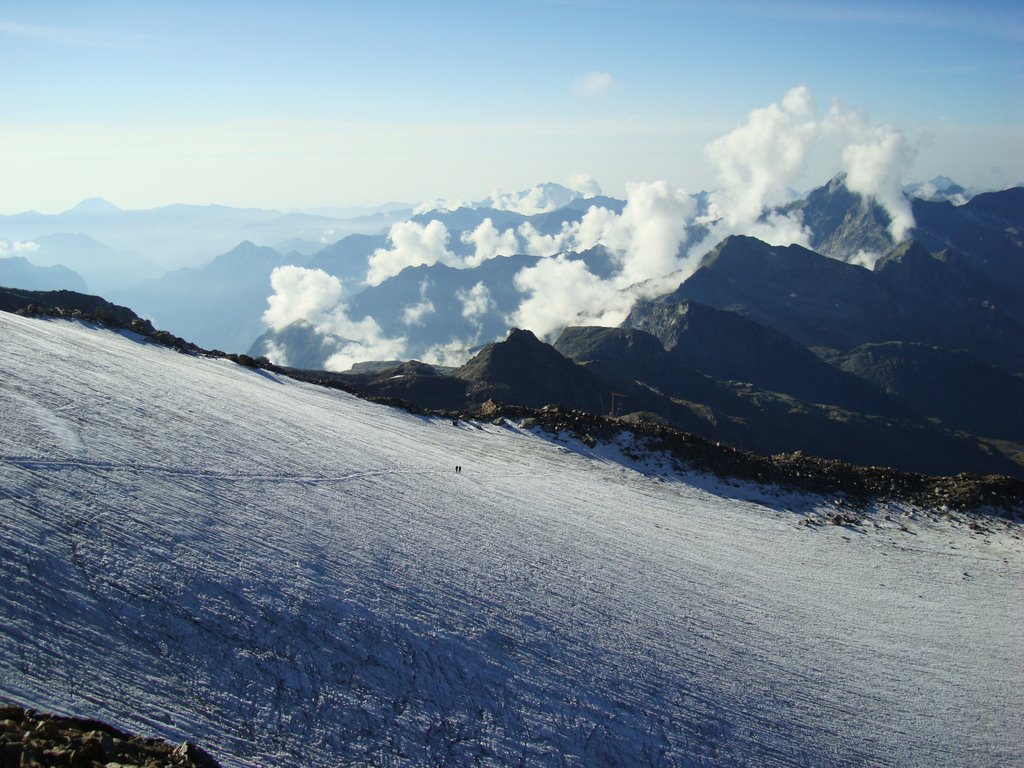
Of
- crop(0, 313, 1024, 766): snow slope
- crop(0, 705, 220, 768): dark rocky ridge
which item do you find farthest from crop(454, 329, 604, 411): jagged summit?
crop(0, 705, 220, 768): dark rocky ridge

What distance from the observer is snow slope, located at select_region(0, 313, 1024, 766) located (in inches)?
355

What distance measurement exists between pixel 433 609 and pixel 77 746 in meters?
6.24

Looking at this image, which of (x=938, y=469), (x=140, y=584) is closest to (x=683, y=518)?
(x=140, y=584)

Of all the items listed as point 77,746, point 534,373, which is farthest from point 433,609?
point 534,373

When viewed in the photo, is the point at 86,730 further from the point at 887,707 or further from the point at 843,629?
the point at 843,629

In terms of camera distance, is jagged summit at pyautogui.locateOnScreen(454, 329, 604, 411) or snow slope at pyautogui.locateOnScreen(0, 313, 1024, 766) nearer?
Result: snow slope at pyautogui.locateOnScreen(0, 313, 1024, 766)

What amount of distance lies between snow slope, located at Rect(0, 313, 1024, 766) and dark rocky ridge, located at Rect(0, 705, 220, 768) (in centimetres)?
53

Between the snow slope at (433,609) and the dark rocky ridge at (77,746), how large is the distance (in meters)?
0.53

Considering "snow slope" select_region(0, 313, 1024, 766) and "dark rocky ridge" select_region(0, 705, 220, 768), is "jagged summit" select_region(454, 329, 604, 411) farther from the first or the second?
"dark rocky ridge" select_region(0, 705, 220, 768)

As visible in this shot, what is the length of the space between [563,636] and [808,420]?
190m

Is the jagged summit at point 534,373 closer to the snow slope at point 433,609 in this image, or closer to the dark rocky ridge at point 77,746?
the snow slope at point 433,609

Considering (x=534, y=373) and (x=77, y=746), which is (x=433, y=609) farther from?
(x=534, y=373)

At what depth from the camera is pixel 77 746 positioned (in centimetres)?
654

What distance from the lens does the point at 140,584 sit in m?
10.2
